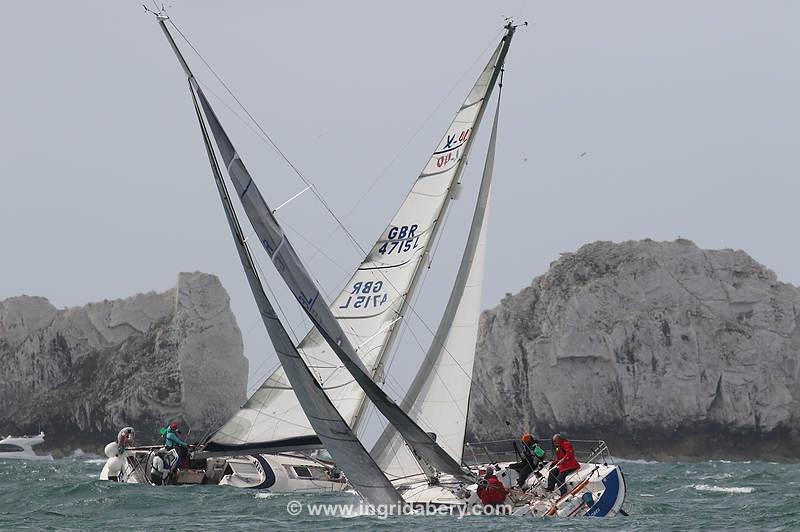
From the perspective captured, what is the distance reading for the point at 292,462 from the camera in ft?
86.7

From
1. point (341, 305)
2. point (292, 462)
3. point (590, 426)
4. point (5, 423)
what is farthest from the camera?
point (5, 423)

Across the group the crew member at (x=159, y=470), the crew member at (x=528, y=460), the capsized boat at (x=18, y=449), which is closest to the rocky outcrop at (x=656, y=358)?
the capsized boat at (x=18, y=449)

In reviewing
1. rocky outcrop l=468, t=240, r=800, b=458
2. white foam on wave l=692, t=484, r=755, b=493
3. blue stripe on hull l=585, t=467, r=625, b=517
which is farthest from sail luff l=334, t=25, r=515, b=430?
rocky outcrop l=468, t=240, r=800, b=458

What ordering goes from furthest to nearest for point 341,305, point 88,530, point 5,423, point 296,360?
point 5,423 < point 341,305 < point 88,530 < point 296,360

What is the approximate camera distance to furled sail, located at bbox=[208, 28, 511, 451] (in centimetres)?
2394

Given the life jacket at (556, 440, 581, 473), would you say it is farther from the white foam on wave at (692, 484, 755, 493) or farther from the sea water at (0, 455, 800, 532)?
the white foam on wave at (692, 484, 755, 493)

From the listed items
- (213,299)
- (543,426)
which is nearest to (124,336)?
(213,299)

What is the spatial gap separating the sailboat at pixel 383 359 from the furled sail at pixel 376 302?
2cm

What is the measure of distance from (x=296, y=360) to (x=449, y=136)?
943 centimetres

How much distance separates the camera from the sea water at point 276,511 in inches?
704

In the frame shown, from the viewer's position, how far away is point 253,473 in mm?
25797

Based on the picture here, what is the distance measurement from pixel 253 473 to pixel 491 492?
26.9 feet

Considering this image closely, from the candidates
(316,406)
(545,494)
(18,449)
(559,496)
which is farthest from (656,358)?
(316,406)

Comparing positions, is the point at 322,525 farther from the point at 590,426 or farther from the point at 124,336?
the point at 124,336
